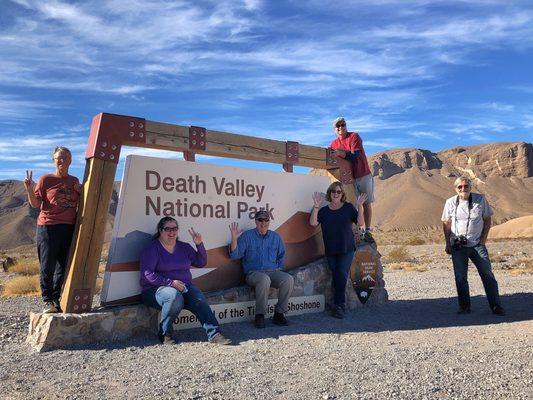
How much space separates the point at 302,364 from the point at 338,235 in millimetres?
3138

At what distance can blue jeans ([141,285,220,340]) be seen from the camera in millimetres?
6160

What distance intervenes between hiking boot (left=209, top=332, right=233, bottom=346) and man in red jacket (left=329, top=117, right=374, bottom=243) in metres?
3.80

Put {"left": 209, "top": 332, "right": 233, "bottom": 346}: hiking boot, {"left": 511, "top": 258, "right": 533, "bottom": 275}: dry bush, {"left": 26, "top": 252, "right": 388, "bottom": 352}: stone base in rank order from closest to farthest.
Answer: {"left": 26, "top": 252, "right": 388, "bottom": 352}: stone base < {"left": 209, "top": 332, "right": 233, "bottom": 346}: hiking boot < {"left": 511, "top": 258, "right": 533, "bottom": 275}: dry bush

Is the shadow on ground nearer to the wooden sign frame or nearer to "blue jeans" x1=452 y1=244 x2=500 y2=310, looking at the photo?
"blue jeans" x1=452 y1=244 x2=500 y2=310

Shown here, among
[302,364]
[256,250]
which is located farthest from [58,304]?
[302,364]

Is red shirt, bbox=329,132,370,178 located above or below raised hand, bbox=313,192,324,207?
above

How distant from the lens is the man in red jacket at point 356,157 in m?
9.18

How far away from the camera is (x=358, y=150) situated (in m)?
9.23

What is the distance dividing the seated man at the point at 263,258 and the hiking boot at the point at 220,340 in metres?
1.10

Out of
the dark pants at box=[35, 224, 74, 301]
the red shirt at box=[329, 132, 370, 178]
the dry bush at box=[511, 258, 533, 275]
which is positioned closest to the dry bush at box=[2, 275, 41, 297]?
the dark pants at box=[35, 224, 74, 301]

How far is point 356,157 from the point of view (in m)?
9.25

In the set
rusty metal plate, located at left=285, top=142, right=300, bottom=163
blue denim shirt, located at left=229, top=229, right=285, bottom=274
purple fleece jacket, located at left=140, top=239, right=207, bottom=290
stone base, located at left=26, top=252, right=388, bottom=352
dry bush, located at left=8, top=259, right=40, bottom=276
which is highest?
rusty metal plate, located at left=285, top=142, right=300, bottom=163

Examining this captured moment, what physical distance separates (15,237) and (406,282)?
92.5 m

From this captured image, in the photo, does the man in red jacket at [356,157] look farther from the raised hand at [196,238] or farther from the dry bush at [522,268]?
the dry bush at [522,268]
